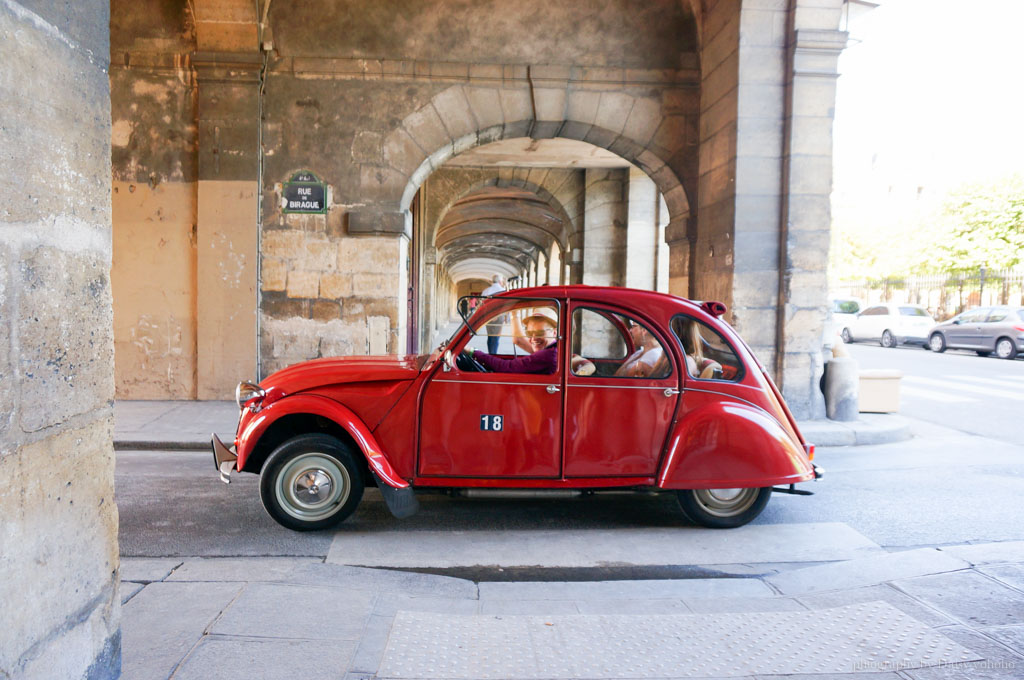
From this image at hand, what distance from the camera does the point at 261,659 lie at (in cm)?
260

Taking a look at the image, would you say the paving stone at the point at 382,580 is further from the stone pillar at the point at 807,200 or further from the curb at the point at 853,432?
the stone pillar at the point at 807,200

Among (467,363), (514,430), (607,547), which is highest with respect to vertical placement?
(467,363)

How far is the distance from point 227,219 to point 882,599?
815cm

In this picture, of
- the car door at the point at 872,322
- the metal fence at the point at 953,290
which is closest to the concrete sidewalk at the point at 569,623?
the car door at the point at 872,322

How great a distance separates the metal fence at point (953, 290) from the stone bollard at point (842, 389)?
19.5 meters

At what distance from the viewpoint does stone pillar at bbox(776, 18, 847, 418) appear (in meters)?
7.86

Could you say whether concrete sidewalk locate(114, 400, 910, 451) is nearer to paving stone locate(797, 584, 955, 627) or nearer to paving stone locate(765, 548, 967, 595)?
paving stone locate(765, 548, 967, 595)

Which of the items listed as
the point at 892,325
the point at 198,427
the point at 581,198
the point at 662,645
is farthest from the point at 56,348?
the point at 892,325

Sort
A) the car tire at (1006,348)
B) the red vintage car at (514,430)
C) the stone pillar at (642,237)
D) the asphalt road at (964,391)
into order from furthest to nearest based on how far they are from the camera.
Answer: the car tire at (1006,348) < the stone pillar at (642,237) < the asphalt road at (964,391) < the red vintage car at (514,430)

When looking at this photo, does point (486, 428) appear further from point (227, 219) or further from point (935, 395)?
point (935, 395)

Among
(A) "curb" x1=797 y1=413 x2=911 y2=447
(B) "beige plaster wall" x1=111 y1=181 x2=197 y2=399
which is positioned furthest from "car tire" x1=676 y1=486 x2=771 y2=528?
(B) "beige plaster wall" x1=111 y1=181 x2=197 y2=399

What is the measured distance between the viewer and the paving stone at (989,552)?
386 centimetres

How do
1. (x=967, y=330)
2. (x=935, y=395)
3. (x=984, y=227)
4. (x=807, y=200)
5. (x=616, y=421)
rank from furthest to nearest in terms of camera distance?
(x=984, y=227) < (x=967, y=330) < (x=935, y=395) < (x=807, y=200) < (x=616, y=421)

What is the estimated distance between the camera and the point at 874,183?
188ft
